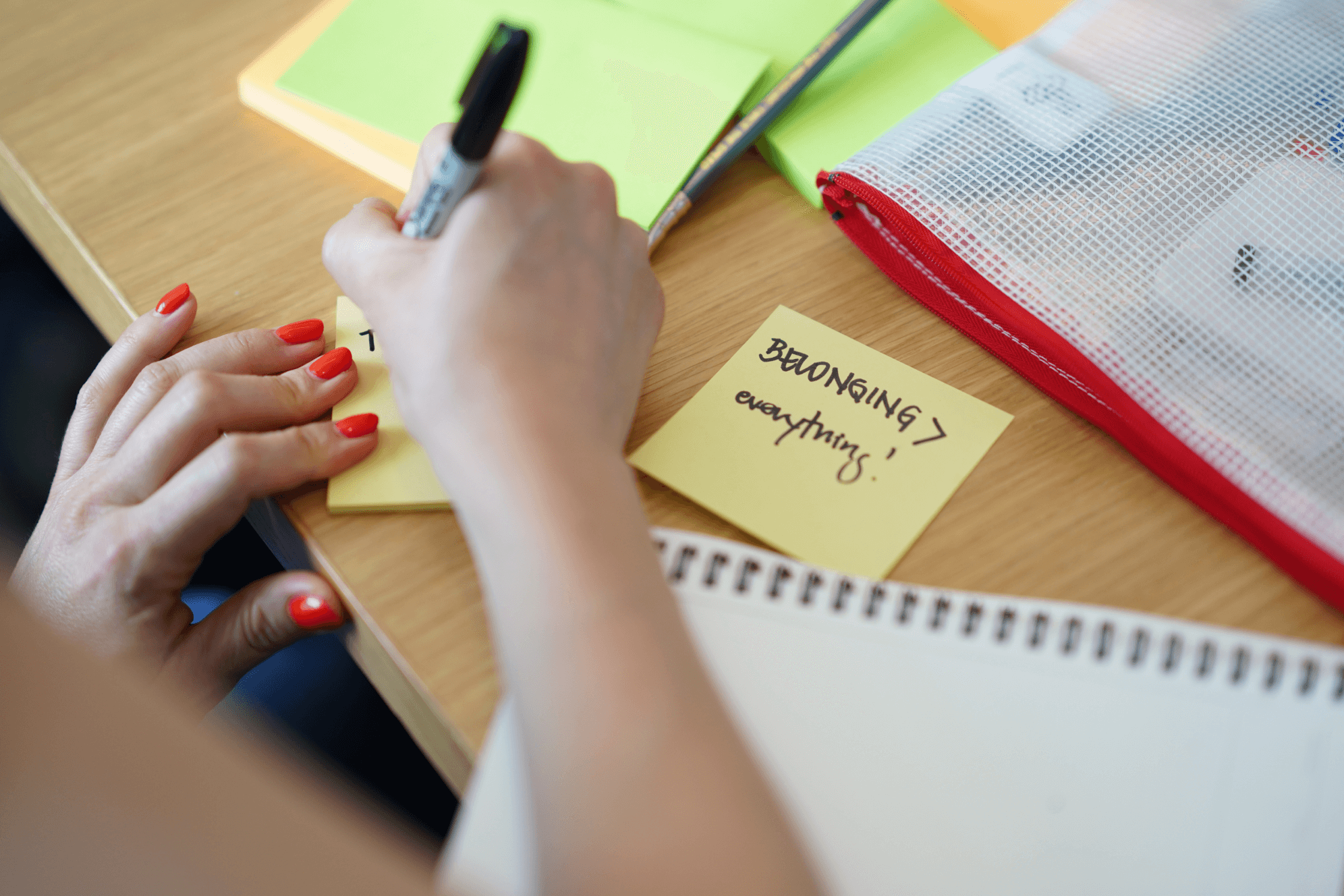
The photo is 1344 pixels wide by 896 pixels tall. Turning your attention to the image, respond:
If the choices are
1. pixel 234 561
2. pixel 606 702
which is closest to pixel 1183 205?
pixel 606 702

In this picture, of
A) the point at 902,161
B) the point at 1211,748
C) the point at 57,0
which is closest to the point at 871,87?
the point at 902,161

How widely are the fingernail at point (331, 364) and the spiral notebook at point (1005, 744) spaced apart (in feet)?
0.81

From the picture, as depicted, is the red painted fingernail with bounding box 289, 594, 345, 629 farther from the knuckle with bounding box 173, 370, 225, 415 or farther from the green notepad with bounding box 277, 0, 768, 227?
the green notepad with bounding box 277, 0, 768, 227

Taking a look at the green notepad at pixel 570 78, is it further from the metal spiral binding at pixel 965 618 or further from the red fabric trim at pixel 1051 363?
the metal spiral binding at pixel 965 618

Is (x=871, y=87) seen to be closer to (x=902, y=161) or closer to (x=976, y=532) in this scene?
(x=902, y=161)

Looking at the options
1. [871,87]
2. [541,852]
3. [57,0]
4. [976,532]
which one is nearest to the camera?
[541,852]

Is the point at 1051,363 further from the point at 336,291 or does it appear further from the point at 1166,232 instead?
the point at 336,291

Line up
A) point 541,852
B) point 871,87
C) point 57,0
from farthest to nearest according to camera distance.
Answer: point 57,0 → point 871,87 → point 541,852

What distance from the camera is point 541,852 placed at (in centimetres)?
30

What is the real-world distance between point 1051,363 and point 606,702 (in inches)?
12.7

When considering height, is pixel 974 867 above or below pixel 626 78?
below

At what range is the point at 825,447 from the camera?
46 cm

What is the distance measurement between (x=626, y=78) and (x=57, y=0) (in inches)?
23.4

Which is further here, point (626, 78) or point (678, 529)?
point (626, 78)
